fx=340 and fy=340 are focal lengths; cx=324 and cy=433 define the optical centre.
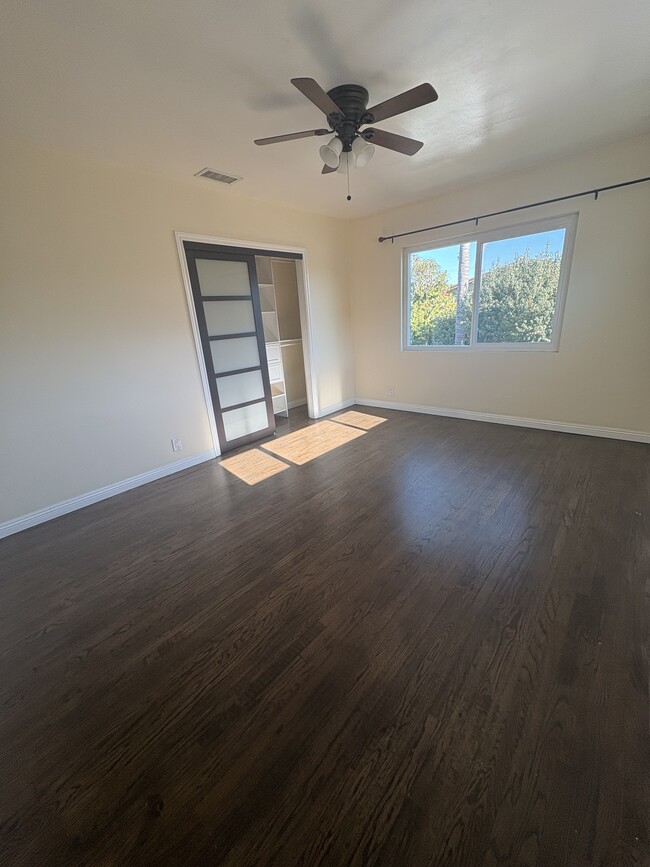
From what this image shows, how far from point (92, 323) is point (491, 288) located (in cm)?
413

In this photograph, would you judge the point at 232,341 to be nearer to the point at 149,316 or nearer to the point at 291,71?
the point at 149,316

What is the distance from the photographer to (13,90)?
1858mm

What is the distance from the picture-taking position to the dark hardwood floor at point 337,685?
1.01m

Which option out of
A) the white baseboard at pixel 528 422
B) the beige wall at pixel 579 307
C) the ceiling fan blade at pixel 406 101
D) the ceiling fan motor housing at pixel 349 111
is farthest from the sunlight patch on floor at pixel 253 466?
the ceiling fan blade at pixel 406 101

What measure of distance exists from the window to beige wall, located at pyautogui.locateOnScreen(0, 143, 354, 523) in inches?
90.1

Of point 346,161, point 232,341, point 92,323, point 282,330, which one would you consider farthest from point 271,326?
point 346,161

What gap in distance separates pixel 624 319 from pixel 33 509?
5.53 metres

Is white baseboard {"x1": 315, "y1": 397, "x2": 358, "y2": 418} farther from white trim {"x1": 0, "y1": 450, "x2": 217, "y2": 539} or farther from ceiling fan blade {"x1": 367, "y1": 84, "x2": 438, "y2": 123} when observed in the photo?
ceiling fan blade {"x1": 367, "y1": 84, "x2": 438, "y2": 123}

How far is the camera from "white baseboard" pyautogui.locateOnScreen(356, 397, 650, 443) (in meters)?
3.47

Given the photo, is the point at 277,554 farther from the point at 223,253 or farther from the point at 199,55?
the point at 223,253

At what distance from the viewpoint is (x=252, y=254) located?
3852 millimetres

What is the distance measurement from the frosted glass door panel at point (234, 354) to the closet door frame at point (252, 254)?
0.66ft

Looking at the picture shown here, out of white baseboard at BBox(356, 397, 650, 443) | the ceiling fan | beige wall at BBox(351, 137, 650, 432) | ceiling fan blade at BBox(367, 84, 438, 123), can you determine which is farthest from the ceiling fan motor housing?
white baseboard at BBox(356, 397, 650, 443)

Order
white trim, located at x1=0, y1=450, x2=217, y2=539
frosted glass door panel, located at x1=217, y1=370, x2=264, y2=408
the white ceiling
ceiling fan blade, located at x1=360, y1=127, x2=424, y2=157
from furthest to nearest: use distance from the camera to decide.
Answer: frosted glass door panel, located at x1=217, y1=370, x2=264, y2=408
white trim, located at x1=0, y1=450, x2=217, y2=539
ceiling fan blade, located at x1=360, y1=127, x2=424, y2=157
the white ceiling
